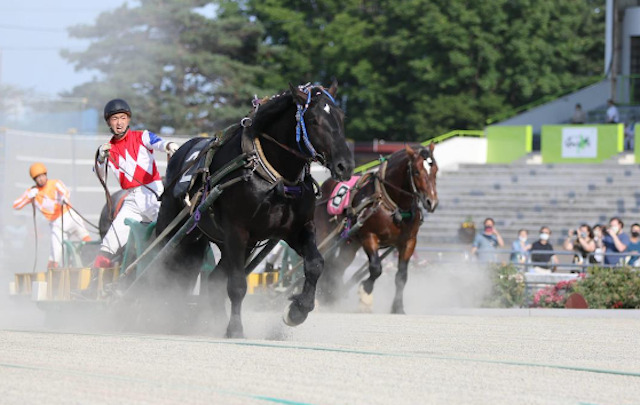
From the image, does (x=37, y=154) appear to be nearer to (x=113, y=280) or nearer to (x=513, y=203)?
(x=113, y=280)

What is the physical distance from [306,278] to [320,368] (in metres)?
2.70

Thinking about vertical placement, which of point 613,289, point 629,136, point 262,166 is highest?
point 629,136

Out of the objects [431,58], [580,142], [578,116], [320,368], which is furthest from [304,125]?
[431,58]

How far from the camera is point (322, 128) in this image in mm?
10891

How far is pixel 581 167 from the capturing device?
3594 centimetres

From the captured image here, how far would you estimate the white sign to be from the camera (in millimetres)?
37125

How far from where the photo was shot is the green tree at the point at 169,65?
50.3 meters

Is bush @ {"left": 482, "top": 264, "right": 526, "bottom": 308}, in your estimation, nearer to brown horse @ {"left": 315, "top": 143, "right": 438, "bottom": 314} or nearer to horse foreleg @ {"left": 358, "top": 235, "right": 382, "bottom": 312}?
brown horse @ {"left": 315, "top": 143, "right": 438, "bottom": 314}

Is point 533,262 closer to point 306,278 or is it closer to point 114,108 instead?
point 114,108

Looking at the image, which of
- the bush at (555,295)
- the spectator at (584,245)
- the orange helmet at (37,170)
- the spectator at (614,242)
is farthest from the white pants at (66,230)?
the spectator at (614,242)

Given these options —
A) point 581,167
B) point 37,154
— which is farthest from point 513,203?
point 37,154

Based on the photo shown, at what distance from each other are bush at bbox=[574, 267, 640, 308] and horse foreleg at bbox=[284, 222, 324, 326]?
822 cm

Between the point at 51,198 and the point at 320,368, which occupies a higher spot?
the point at 51,198

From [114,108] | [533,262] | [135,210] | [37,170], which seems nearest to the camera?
[114,108]
